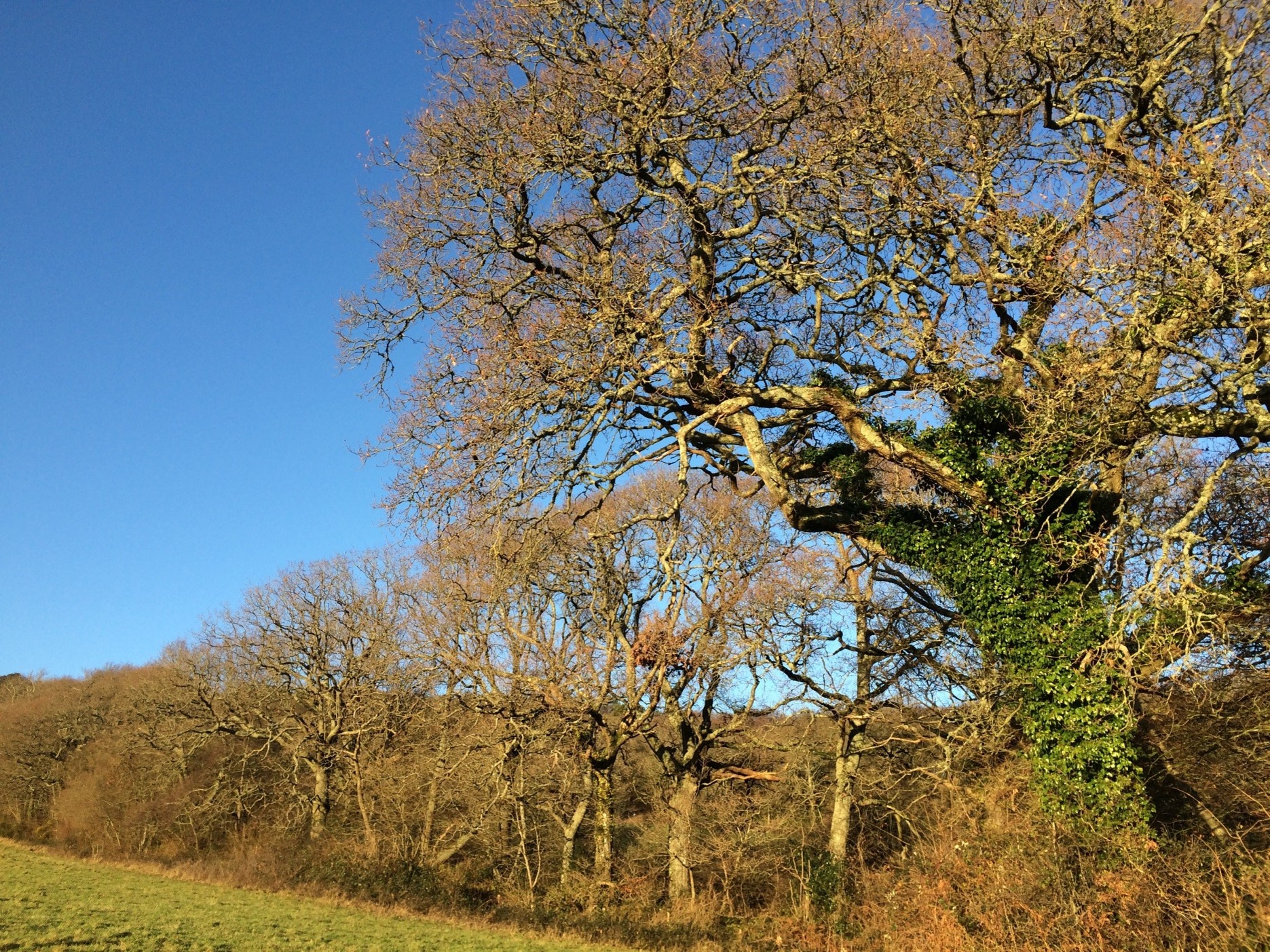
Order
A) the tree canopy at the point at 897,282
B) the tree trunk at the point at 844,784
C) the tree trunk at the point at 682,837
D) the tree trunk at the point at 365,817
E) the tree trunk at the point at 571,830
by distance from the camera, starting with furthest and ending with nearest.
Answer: the tree trunk at the point at 365,817
the tree trunk at the point at 571,830
the tree trunk at the point at 682,837
the tree trunk at the point at 844,784
the tree canopy at the point at 897,282

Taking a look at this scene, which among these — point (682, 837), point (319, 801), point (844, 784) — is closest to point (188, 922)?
point (682, 837)

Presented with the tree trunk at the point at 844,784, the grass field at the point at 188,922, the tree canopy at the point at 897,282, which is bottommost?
the grass field at the point at 188,922

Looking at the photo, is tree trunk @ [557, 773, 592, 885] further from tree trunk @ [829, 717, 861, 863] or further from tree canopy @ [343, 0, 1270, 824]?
tree canopy @ [343, 0, 1270, 824]

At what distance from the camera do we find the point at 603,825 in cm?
2127

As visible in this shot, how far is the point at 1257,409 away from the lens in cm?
824

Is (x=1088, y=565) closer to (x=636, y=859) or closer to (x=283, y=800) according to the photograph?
(x=636, y=859)

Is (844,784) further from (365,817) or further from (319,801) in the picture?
(319,801)

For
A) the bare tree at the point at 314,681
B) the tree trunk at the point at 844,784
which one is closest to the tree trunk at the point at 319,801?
the bare tree at the point at 314,681

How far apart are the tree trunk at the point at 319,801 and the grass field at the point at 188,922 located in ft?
16.7

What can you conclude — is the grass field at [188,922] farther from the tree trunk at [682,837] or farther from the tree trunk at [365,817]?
the tree trunk at [682,837]

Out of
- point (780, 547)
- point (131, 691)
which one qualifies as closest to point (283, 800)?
point (131, 691)

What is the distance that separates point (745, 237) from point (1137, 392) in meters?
5.28

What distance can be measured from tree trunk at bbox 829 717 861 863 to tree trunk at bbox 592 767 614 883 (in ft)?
18.3

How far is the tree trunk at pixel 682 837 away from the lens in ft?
63.5
